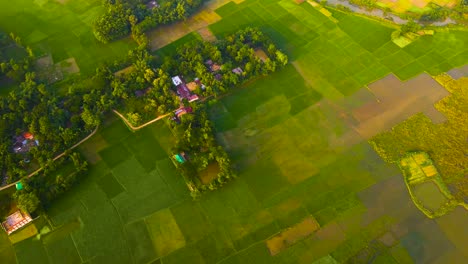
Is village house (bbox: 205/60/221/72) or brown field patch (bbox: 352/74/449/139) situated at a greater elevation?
village house (bbox: 205/60/221/72)

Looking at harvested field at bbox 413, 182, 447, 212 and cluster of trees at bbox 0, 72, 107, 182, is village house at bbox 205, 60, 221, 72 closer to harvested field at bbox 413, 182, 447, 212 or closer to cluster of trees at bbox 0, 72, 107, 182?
cluster of trees at bbox 0, 72, 107, 182


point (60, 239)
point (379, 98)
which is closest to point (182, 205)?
point (60, 239)

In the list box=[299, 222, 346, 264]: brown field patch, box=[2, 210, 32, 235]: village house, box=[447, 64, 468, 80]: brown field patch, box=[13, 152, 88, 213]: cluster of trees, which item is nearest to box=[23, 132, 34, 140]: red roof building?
box=[13, 152, 88, 213]: cluster of trees

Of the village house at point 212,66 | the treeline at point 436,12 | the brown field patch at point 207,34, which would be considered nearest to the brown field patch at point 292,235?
the village house at point 212,66

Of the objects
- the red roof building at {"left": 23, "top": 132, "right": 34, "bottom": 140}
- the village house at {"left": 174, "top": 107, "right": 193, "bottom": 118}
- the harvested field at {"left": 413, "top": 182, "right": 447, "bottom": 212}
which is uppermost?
the red roof building at {"left": 23, "top": 132, "right": 34, "bottom": 140}

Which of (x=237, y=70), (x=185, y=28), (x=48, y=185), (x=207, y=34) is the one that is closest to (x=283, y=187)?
(x=237, y=70)

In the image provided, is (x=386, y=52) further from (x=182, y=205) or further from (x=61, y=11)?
(x=61, y=11)

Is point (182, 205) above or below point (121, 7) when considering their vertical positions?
below

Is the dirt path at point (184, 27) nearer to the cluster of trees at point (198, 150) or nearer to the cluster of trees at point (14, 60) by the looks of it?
the cluster of trees at point (198, 150)
